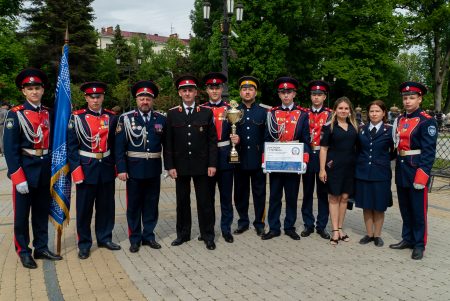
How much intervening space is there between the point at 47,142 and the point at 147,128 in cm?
127

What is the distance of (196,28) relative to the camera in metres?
38.5

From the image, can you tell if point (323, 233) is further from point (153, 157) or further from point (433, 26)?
point (433, 26)

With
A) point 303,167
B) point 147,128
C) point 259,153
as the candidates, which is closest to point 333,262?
point 303,167

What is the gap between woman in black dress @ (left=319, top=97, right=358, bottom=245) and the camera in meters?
5.95

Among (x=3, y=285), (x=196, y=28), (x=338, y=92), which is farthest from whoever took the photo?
(x=196, y=28)

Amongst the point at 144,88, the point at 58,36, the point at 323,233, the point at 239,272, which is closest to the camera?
the point at 239,272

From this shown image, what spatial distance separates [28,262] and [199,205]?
2299mm

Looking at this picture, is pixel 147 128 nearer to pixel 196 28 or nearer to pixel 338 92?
pixel 338 92

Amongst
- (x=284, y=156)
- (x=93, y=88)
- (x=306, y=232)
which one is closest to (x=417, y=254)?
(x=306, y=232)

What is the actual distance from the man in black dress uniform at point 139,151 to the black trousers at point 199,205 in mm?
363

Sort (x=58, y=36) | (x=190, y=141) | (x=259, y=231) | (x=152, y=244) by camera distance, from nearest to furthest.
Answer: (x=190, y=141) → (x=152, y=244) → (x=259, y=231) → (x=58, y=36)

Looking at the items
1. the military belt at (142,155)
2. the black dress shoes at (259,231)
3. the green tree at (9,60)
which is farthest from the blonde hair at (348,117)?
the green tree at (9,60)

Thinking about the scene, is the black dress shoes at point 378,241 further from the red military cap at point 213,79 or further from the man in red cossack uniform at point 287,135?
the red military cap at point 213,79

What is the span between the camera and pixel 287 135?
6.12 meters
